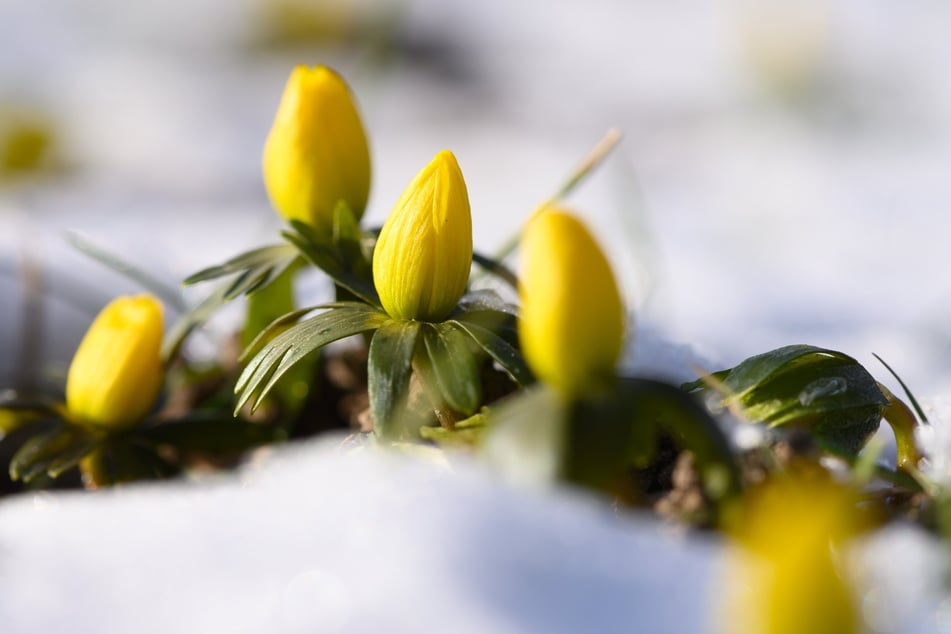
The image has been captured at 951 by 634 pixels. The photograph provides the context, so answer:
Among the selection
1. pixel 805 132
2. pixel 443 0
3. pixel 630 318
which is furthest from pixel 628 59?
pixel 630 318

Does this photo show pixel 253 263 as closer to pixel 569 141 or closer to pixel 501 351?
pixel 501 351

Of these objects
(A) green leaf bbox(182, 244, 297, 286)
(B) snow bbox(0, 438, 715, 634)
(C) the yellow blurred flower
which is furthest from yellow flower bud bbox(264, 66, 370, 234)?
A: (C) the yellow blurred flower

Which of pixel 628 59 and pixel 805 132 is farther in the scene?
pixel 628 59

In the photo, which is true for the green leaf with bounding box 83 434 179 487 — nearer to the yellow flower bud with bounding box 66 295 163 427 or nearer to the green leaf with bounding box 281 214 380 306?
the yellow flower bud with bounding box 66 295 163 427

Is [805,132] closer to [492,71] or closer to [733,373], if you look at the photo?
[492,71]

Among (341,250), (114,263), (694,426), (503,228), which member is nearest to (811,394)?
(694,426)

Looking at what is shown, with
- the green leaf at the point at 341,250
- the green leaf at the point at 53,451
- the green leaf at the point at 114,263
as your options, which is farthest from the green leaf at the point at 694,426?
the green leaf at the point at 114,263
